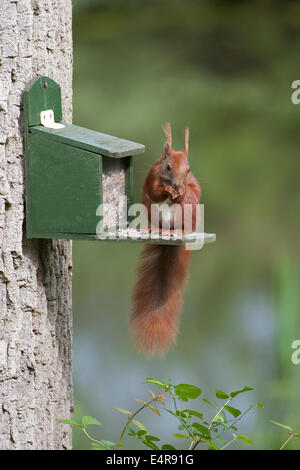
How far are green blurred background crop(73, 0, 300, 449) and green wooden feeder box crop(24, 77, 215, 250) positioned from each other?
1818 mm

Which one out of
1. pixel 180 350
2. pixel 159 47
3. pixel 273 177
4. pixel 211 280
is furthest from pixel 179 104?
pixel 180 350

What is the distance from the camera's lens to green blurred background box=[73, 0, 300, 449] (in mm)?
3943

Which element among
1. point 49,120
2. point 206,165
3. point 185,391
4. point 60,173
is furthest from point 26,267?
point 206,165

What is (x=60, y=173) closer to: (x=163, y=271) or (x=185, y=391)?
(x=163, y=271)

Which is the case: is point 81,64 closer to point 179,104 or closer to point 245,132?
point 179,104

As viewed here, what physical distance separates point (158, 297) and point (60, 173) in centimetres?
46

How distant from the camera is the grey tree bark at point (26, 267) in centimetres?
193

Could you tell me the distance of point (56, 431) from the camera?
2.16m

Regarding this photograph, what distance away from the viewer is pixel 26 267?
6.48 ft

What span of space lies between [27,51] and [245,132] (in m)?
2.33

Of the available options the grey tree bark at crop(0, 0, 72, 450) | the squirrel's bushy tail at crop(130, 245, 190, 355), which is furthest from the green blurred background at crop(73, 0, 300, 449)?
the grey tree bark at crop(0, 0, 72, 450)

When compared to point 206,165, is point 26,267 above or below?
below
